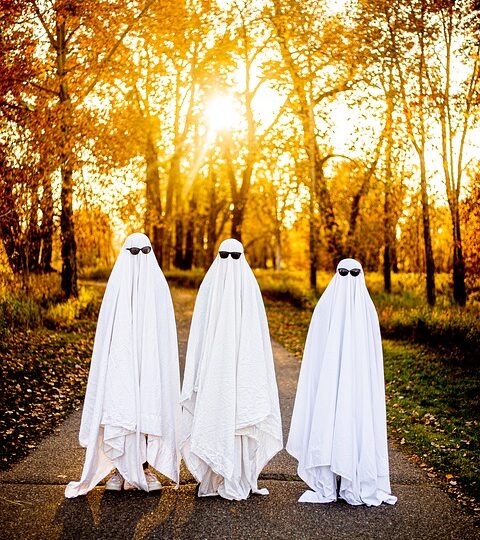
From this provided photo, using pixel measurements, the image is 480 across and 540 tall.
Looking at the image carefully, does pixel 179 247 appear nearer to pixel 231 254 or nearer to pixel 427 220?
pixel 427 220

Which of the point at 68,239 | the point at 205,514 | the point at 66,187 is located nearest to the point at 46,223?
the point at 66,187

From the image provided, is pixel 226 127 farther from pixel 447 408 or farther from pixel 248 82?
pixel 447 408

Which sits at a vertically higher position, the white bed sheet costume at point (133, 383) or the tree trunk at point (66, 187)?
the tree trunk at point (66, 187)

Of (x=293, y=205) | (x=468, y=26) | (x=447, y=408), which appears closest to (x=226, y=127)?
(x=293, y=205)

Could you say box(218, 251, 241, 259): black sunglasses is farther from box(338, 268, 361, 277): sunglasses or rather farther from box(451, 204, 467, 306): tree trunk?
box(451, 204, 467, 306): tree trunk

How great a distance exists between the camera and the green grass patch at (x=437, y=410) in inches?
314

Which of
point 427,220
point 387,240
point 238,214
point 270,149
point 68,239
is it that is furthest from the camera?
point 238,214

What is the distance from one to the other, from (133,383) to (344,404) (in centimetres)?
215

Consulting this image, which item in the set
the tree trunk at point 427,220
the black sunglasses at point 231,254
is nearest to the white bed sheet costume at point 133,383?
the black sunglasses at point 231,254

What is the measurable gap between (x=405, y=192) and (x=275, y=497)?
16.7 m

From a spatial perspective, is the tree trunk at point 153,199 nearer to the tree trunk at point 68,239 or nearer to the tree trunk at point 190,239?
the tree trunk at point 190,239

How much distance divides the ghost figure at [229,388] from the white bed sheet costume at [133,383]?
224mm

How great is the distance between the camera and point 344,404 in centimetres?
677

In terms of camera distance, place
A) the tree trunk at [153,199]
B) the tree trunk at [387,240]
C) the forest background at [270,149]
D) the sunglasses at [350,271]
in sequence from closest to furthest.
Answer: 1. the sunglasses at [350,271]
2. the forest background at [270,149]
3. the tree trunk at [387,240]
4. the tree trunk at [153,199]
